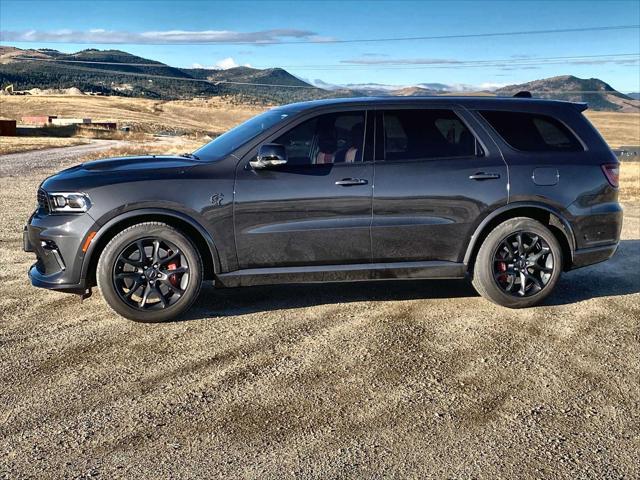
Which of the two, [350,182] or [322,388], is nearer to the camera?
[322,388]

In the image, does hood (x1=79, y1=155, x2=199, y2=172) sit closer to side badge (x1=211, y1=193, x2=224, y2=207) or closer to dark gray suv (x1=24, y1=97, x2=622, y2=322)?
dark gray suv (x1=24, y1=97, x2=622, y2=322)

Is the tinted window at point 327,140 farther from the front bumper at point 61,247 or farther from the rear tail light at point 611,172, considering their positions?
the rear tail light at point 611,172

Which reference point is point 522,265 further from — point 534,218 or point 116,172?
point 116,172

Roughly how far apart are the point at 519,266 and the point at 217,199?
9.00ft

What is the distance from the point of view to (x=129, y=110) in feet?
351

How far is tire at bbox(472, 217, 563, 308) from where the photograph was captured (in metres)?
5.57

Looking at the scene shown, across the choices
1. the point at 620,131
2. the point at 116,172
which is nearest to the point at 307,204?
the point at 116,172

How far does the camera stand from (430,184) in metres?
5.41

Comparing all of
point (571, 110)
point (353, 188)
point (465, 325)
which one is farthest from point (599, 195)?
point (353, 188)

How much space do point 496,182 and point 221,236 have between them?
243cm

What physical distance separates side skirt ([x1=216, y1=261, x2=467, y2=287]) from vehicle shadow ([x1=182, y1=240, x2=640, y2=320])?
16.6 inches

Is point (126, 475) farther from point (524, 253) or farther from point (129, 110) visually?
point (129, 110)

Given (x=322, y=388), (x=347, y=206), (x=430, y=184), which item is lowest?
(x=322, y=388)

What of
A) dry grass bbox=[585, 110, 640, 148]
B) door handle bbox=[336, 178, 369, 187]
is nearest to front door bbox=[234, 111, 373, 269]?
door handle bbox=[336, 178, 369, 187]
